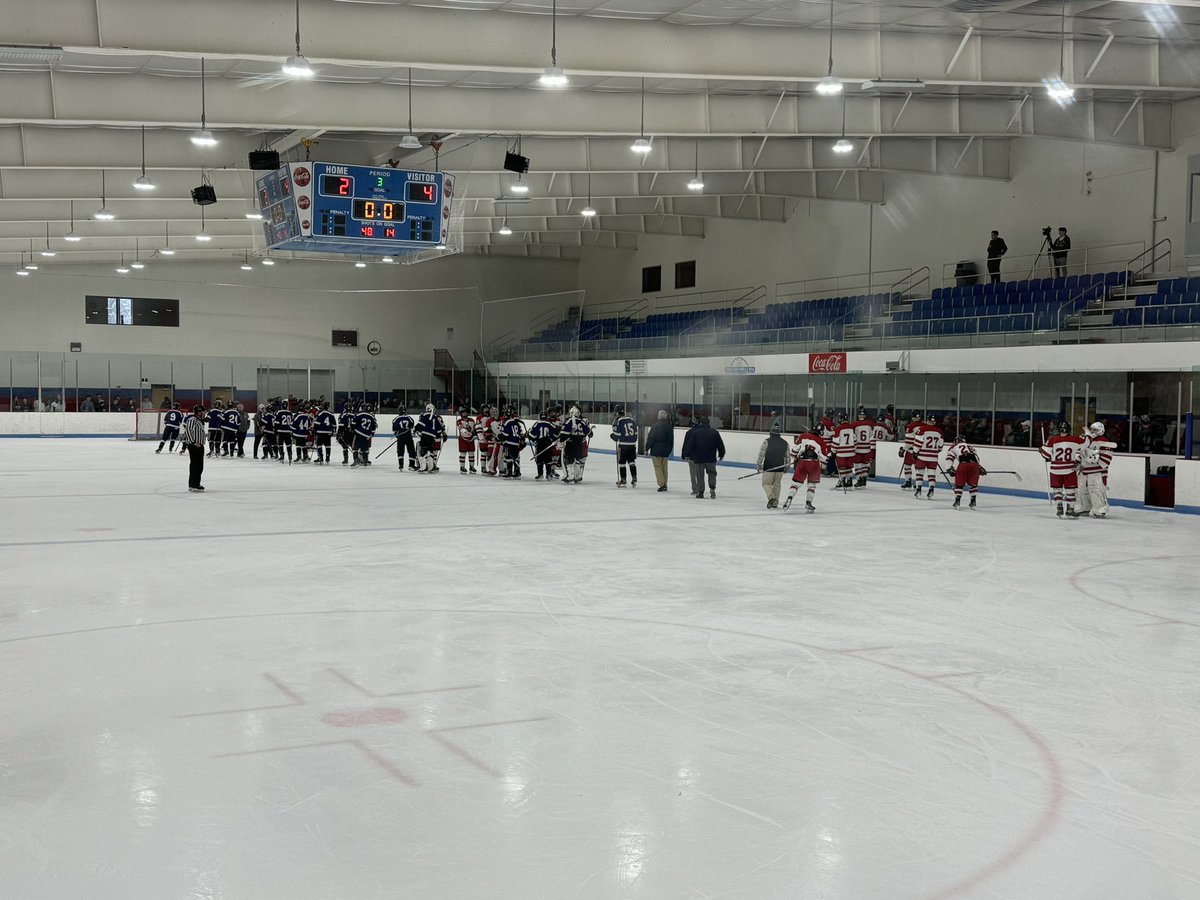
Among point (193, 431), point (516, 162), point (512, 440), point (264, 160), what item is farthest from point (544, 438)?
point (264, 160)

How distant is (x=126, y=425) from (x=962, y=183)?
25.3 metres

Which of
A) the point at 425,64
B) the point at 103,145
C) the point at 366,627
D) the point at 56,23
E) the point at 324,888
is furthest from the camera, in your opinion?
the point at 103,145

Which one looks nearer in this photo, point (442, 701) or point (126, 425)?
point (442, 701)

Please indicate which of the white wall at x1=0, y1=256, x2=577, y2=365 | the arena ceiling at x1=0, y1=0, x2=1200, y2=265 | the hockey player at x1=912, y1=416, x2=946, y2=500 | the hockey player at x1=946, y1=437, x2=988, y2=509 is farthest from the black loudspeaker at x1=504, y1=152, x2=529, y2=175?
the white wall at x1=0, y1=256, x2=577, y2=365

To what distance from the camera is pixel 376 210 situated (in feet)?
55.3

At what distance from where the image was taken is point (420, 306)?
39344 millimetres

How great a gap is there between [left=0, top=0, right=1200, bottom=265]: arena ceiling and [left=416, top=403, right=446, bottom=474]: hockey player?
425cm

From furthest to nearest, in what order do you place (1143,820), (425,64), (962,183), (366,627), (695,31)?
(962,183) → (695,31) → (425,64) → (366,627) → (1143,820)

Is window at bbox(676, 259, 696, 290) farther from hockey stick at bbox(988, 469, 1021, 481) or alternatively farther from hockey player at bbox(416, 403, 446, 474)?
hockey stick at bbox(988, 469, 1021, 481)

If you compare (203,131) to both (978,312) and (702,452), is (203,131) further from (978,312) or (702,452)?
(978,312)

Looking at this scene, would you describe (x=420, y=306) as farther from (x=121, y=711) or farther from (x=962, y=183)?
(x=121, y=711)

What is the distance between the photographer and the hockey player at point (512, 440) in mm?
18875

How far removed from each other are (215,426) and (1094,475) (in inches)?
647

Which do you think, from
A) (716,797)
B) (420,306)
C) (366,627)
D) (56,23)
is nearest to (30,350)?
(420,306)
